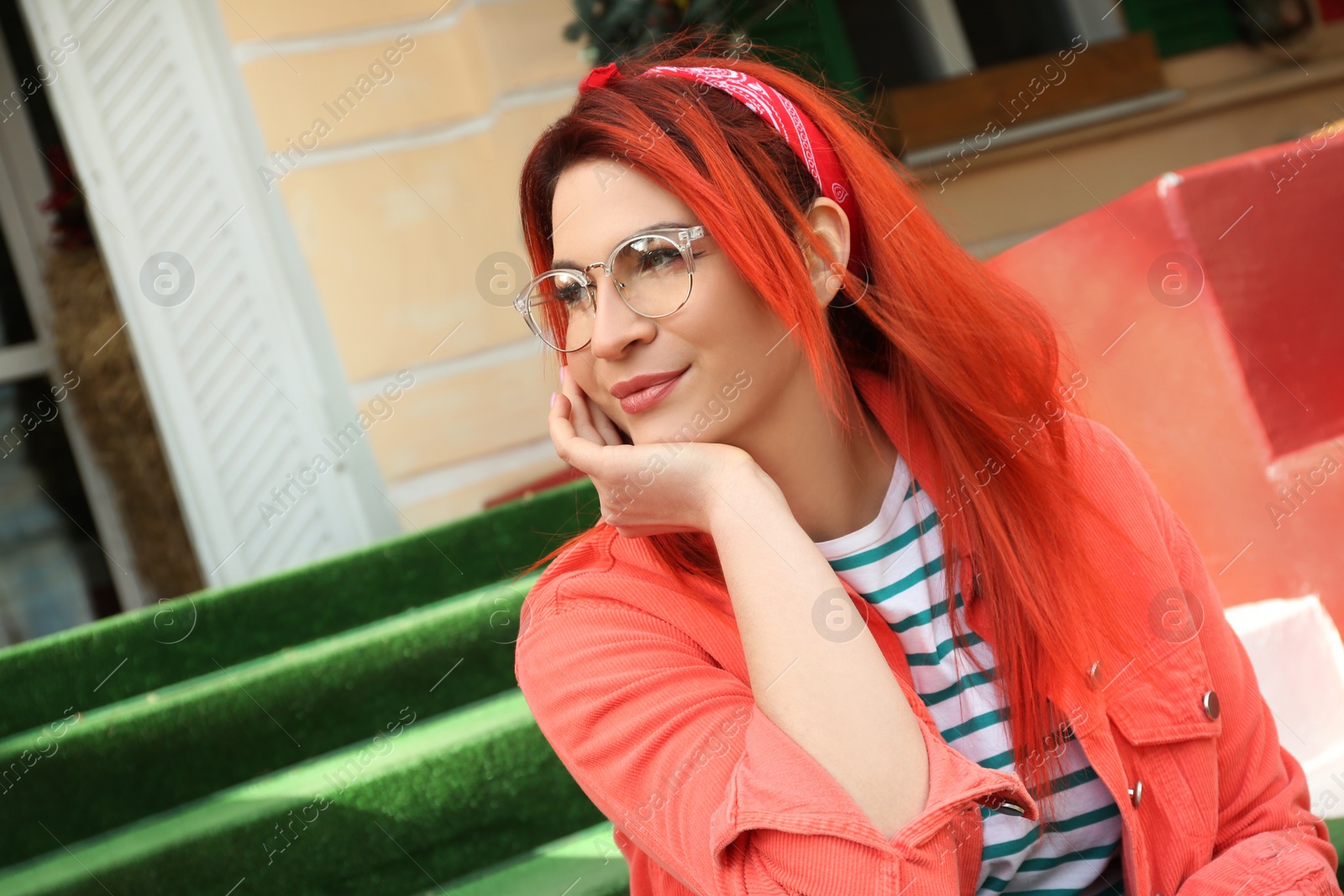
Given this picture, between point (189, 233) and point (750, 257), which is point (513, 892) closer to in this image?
point (750, 257)

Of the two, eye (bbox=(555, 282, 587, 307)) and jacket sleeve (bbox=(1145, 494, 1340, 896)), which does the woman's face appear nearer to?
eye (bbox=(555, 282, 587, 307))

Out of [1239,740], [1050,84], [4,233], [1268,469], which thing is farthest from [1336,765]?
[4,233]

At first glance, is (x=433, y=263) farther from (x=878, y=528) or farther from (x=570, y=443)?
(x=878, y=528)

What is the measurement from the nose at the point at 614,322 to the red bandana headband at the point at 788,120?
270 mm

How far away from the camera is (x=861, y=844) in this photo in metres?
1.01

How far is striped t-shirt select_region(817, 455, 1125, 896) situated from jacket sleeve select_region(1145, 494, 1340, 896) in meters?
0.12

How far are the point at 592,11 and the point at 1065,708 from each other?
2853 millimetres

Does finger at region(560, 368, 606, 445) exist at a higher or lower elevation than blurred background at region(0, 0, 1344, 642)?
lower

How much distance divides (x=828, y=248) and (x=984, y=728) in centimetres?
60

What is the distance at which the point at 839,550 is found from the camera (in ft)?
4.48

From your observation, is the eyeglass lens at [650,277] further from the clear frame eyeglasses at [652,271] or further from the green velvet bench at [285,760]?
the green velvet bench at [285,760]

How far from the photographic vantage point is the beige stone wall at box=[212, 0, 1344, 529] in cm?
364

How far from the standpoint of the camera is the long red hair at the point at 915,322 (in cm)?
126

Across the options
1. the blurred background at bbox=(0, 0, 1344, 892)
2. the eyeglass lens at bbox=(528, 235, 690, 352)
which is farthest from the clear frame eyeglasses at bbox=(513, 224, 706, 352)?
the blurred background at bbox=(0, 0, 1344, 892)
